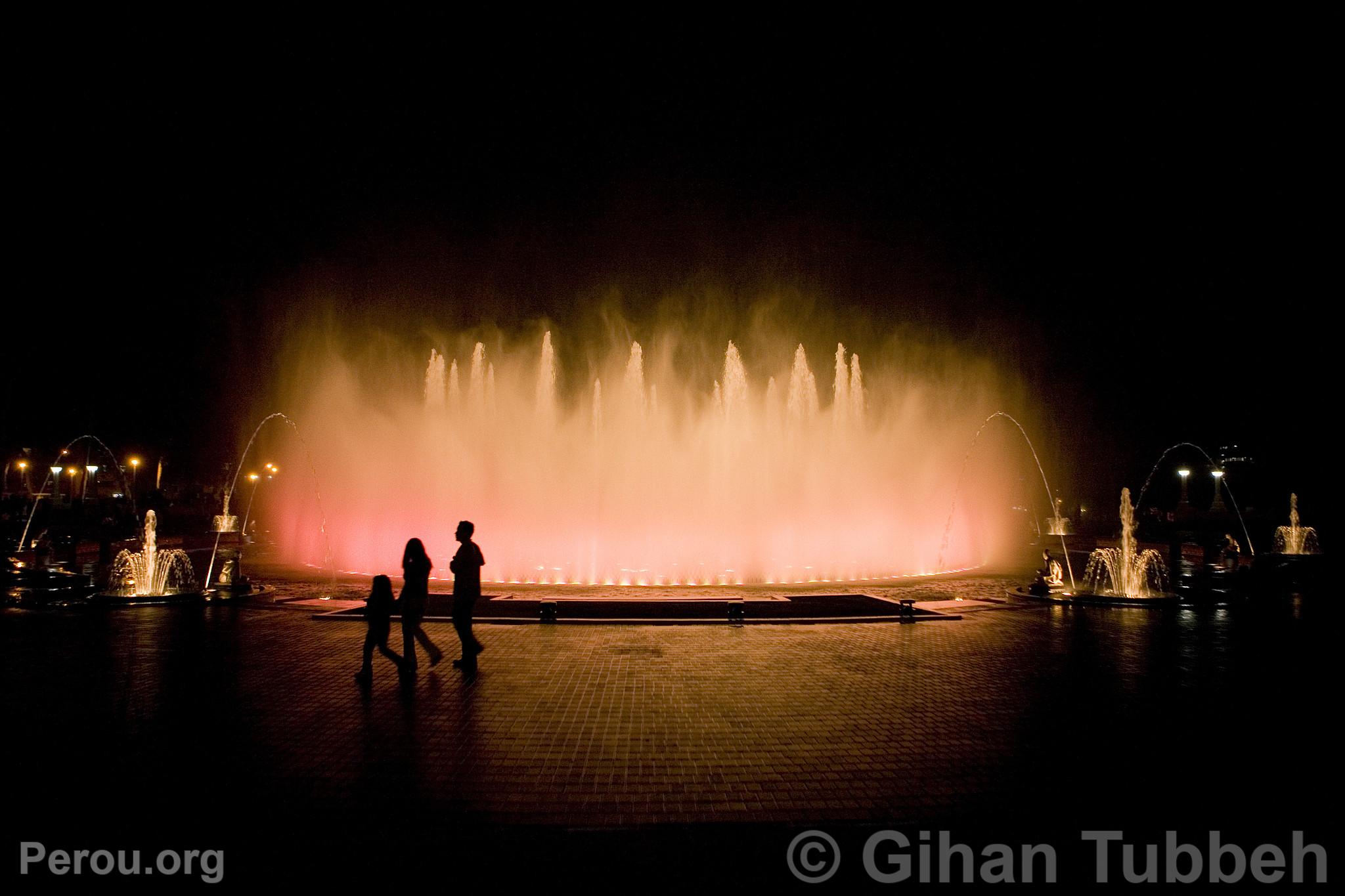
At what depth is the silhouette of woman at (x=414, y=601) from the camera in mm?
8586

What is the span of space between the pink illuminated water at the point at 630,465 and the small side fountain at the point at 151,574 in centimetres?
529

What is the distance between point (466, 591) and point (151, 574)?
468 inches

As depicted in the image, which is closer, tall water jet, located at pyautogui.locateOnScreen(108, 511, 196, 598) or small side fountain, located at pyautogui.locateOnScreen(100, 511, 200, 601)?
small side fountain, located at pyautogui.locateOnScreen(100, 511, 200, 601)

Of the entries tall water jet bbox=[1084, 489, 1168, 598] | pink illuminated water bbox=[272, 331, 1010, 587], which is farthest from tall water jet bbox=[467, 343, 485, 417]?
tall water jet bbox=[1084, 489, 1168, 598]

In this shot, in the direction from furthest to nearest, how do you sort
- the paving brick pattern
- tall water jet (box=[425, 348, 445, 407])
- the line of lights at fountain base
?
tall water jet (box=[425, 348, 445, 407]), the line of lights at fountain base, the paving brick pattern

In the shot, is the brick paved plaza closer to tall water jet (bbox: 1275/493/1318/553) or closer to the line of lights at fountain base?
the line of lights at fountain base

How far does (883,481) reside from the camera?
26.8 m

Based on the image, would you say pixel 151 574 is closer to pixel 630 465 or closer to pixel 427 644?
pixel 427 644

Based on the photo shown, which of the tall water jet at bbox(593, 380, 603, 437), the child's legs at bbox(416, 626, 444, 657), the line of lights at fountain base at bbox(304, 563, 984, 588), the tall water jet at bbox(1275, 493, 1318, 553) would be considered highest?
the tall water jet at bbox(593, 380, 603, 437)

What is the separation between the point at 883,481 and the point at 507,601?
17.2 meters

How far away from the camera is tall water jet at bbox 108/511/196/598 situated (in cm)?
1512

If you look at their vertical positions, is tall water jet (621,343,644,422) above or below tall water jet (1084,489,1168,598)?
above

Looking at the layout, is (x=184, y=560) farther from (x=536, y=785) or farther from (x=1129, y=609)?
(x=1129, y=609)

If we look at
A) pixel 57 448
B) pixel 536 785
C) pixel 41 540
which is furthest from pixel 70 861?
pixel 57 448
